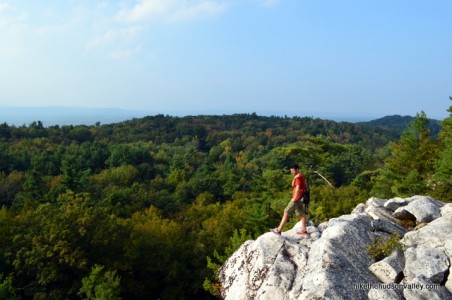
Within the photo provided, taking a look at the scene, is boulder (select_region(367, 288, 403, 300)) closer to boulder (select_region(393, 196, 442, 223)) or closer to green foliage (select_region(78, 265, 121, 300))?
boulder (select_region(393, 196, 442, 223))

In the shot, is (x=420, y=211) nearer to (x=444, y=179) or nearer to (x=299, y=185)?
(x=299, y=185)

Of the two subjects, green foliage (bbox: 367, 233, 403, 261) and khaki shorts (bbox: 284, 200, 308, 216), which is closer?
green foliage (bbox: 367, 233, 403, 261)

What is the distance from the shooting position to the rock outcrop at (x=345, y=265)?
357 inches

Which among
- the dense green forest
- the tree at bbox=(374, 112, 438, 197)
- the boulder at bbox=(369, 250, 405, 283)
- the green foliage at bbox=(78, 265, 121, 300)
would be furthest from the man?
the tree at bbox=(374, 112, 438, 197)

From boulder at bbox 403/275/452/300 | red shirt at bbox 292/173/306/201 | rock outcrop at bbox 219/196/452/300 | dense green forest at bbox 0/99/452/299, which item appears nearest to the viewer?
boulder at bbox 403/275/452/300

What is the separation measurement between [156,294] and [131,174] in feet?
124

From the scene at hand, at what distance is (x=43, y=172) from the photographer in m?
61.3

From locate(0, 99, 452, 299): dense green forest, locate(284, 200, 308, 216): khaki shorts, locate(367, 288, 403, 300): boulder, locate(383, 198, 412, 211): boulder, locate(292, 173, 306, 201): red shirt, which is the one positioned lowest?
locate(0, 99, 452, 299): dense green forest

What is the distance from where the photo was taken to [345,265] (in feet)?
32.3

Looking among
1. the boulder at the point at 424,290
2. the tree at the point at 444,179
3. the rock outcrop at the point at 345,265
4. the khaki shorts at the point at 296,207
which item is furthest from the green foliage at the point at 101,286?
the tree at the point at 444,179

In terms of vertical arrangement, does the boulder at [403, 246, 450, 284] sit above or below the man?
below

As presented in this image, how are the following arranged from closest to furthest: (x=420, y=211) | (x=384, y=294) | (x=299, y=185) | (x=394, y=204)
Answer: (x=384, y=294) < (x=299, y=185) < (x=420, y=211) < (x=394, y=204)

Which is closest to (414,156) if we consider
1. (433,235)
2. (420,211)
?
(420,211)

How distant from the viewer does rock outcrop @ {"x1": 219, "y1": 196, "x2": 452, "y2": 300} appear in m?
9.06
